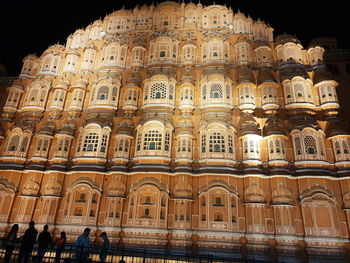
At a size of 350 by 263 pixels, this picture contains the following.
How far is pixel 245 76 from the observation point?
24.9 meters

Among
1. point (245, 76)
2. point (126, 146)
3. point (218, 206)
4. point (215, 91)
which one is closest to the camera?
point (218, 206)

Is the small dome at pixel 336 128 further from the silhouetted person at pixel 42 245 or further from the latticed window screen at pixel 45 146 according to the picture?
the latticed window screen at pixel 45 146

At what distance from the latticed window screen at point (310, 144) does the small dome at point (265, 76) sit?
6051 mm

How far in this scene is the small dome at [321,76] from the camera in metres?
24.2

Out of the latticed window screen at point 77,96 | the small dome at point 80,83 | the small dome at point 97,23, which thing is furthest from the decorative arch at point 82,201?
the small dome at point 97,23

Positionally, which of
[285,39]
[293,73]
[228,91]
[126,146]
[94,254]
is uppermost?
[285,39]

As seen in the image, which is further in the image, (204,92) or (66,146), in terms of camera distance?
(204,92)

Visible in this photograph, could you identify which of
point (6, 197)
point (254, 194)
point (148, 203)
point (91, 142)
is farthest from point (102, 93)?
point (254, 194)

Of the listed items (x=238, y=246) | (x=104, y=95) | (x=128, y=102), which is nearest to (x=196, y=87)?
(x=128, y=102)

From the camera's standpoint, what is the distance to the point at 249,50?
89.4 feet

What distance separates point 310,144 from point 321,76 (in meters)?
6.99

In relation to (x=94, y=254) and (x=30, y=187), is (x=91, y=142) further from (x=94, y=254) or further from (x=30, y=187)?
(x=94, y=254)

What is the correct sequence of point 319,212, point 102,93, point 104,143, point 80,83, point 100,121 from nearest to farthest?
1. point 319,212
2. point 104,143
3. point 100,121
4. point 102,93
5. point 80,83

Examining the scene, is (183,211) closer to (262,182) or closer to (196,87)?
(262,182)
